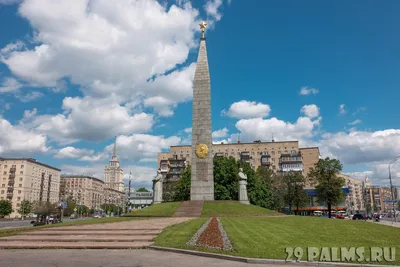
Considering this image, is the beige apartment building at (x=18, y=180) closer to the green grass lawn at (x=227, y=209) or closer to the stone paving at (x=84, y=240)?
the green grass lawn at (x=227, y=209)

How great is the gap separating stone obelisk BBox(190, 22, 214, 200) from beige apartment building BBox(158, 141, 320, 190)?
171ft

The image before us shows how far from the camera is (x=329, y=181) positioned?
58312mm

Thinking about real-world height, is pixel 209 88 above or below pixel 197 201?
above

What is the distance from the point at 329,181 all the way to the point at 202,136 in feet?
94.4

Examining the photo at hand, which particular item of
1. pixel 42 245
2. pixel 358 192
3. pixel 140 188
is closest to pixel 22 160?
pixel 140 188

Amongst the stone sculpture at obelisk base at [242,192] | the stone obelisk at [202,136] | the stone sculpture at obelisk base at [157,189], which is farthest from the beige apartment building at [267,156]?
the stone obelisk at [202,136]

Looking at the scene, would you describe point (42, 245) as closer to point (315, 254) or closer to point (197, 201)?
point (315, 254)

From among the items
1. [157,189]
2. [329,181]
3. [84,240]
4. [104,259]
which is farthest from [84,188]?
[104,259]

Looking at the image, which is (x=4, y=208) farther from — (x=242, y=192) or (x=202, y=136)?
(x=242, y=192)

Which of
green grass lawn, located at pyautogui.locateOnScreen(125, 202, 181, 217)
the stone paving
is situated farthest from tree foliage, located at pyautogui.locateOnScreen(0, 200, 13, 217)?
the stone paving

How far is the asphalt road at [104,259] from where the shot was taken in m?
10.3

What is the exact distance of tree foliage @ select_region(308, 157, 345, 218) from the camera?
189 ft

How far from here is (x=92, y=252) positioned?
13.1m

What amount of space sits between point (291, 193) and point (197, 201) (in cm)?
3474
